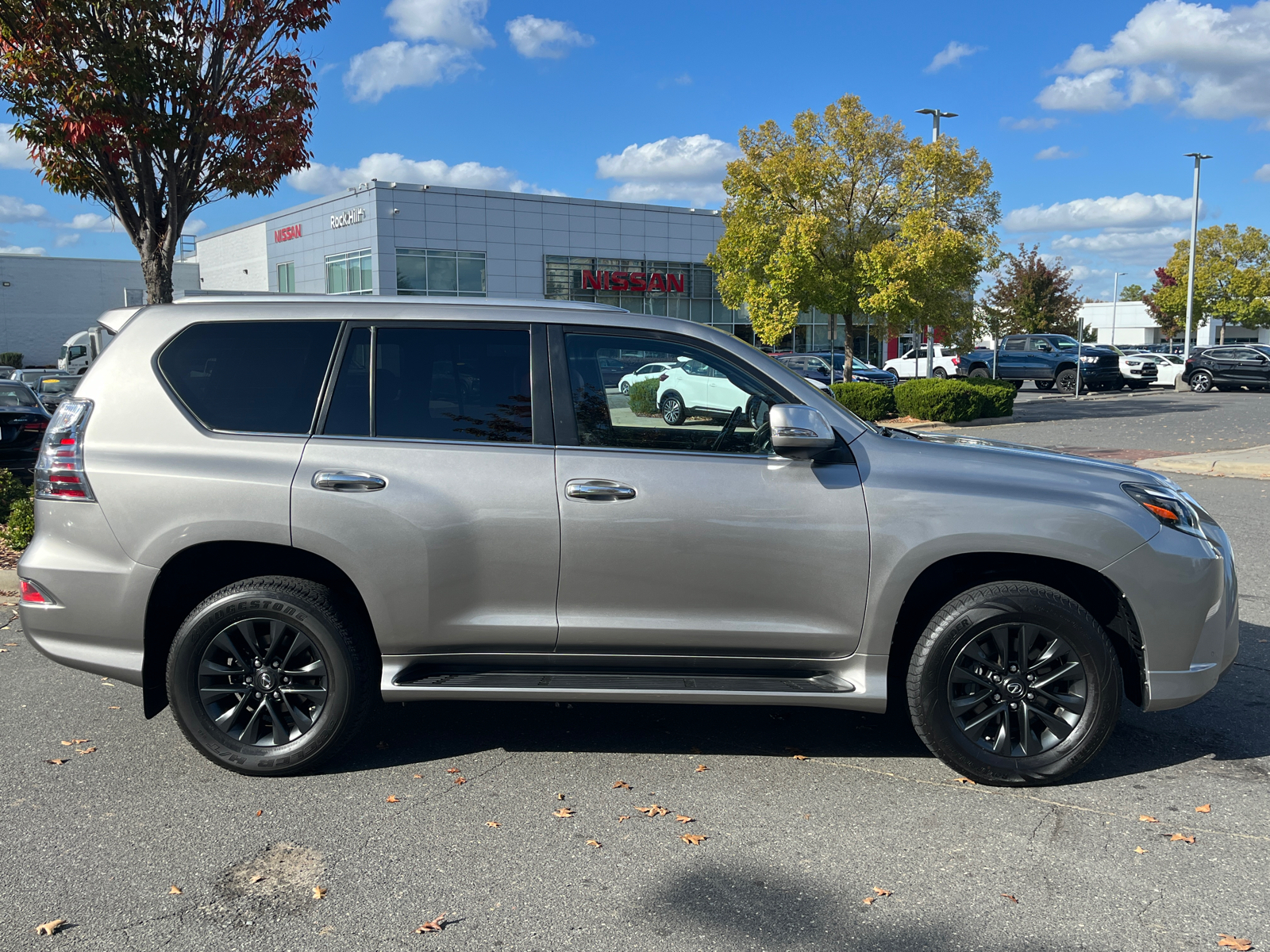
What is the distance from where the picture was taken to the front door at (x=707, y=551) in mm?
3852

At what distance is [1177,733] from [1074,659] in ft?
3.69

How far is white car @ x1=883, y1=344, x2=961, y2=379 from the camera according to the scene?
126ft

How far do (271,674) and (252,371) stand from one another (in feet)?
4.09

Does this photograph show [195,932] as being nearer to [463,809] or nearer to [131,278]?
[463,809]

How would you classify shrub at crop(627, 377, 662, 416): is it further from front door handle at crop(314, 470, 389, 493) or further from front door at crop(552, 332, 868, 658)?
front door handle at crop(314, 470, 389, 493)

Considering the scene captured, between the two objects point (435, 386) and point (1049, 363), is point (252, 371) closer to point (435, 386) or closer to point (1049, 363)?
point (435, 386)

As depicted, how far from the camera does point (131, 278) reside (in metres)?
57.3

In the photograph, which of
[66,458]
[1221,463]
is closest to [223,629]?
[66,458]

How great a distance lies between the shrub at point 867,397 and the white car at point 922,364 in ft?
46.1

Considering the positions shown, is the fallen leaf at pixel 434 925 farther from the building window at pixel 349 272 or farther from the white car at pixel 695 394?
the building window at pixel 349 272

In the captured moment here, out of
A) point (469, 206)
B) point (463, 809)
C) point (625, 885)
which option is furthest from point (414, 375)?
point (469, 206)

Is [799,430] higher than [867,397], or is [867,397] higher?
[799,430]

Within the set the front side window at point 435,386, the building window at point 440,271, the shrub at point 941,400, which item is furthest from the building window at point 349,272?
the front side window at point 435,386

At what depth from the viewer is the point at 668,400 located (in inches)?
161
